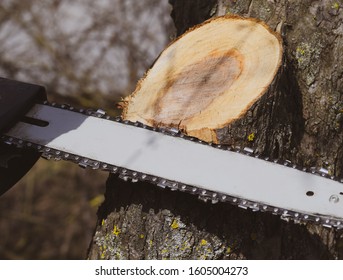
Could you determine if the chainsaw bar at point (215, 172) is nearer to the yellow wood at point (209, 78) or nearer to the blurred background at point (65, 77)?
the yellow wood at point (209, 78)

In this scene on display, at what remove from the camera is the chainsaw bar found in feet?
6.26

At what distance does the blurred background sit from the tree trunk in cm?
316

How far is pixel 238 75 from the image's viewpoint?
2023 millimetres

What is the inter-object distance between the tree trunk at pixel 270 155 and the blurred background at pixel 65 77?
10.4 feet

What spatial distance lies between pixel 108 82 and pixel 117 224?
138 inches

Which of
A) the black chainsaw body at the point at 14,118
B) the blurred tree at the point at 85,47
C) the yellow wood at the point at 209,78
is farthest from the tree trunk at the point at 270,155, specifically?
the blurred tree at the point at 85,47

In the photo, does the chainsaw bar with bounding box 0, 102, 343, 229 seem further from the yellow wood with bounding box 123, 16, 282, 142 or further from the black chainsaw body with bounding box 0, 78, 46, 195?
the black chainsaw body with bounding box 0, 78, 46, 195

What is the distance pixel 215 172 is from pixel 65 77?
3768 mm

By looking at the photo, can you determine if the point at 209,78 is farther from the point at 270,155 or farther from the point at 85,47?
the point at 85,47

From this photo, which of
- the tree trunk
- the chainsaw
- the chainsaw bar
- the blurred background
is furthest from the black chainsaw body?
the blurred background

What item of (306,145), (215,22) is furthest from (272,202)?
(215,22)

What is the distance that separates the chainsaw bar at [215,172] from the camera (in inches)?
75.1

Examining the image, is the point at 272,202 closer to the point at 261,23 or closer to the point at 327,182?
the point at 327,182

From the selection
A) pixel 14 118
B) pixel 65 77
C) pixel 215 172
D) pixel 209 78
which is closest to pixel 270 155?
pixel 215 172
